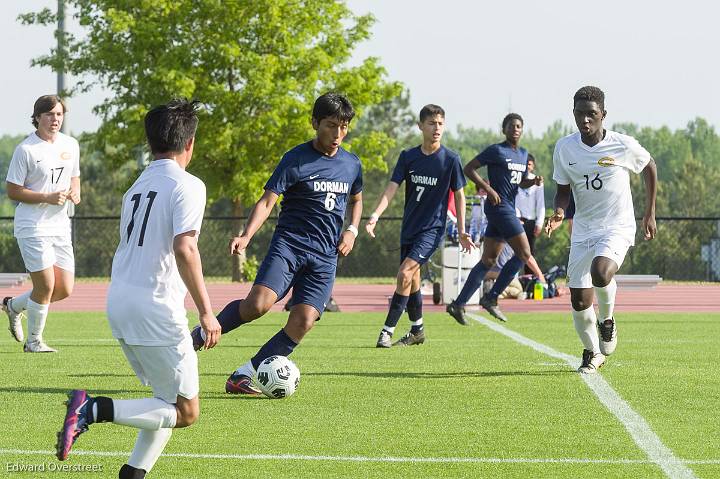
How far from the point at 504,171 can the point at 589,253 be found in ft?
19.5

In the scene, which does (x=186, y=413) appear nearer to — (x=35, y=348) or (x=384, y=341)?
(x=35, y=348)

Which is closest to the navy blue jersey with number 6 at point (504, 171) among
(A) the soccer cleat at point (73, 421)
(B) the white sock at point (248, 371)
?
(B) the white sock at point (248, 371)

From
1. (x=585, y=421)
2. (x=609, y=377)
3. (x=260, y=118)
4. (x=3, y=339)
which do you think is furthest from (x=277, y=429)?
(x=260, y=118)

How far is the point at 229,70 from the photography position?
40375mm

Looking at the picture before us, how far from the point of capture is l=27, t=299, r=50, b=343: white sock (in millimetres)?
12188

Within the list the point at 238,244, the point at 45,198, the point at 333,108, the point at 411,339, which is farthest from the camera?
the point at 411,339

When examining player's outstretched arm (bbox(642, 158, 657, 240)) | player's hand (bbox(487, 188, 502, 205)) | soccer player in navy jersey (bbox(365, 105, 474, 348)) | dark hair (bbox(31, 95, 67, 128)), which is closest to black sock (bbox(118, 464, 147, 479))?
player's outstretched arm (bbox(642, 158, 657, 240))

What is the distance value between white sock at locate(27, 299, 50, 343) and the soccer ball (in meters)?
3.95

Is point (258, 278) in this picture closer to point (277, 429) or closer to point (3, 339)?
point (277, 429)

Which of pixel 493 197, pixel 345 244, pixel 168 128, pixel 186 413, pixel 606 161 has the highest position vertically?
pixel 168 128

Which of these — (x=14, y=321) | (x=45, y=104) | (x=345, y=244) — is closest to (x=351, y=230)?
(x=345, y=244)

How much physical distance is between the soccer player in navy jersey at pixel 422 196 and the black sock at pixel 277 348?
3860mm

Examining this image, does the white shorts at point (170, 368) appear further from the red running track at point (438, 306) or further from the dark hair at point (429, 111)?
the red running track at point (438, 306)

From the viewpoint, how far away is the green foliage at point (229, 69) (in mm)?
38688
